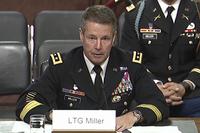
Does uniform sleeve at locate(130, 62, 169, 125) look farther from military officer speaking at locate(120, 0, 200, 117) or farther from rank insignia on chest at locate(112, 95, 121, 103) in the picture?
military officer speaking at locate(120, 0, 200, 117)

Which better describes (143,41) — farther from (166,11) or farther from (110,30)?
(110,30)

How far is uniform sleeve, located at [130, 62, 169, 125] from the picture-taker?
6.41 feet

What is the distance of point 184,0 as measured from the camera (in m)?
2.78

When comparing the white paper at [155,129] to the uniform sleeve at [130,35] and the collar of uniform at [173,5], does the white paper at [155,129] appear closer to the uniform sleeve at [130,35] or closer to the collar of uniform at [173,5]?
the uniform sleeve at [130,35]

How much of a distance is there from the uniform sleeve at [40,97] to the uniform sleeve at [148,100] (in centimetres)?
39

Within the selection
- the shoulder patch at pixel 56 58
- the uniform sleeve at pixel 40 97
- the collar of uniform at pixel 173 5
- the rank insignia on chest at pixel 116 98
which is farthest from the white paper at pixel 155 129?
the collar of uniform at pixel 173 5

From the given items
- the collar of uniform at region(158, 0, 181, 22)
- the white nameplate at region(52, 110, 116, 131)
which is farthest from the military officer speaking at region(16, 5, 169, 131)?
the collar of uniform at region(158, 0, 181, 22)

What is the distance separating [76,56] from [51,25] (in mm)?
1283

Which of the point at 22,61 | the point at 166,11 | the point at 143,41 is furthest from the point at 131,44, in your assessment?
the point at 22,61

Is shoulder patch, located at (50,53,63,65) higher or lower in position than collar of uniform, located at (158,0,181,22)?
lower

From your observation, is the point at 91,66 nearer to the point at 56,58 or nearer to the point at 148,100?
the point at 56,58

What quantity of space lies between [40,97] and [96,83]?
0.87 feet

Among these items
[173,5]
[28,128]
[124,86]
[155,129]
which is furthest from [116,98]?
[173,5]

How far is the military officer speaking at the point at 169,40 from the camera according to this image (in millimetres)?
2725
